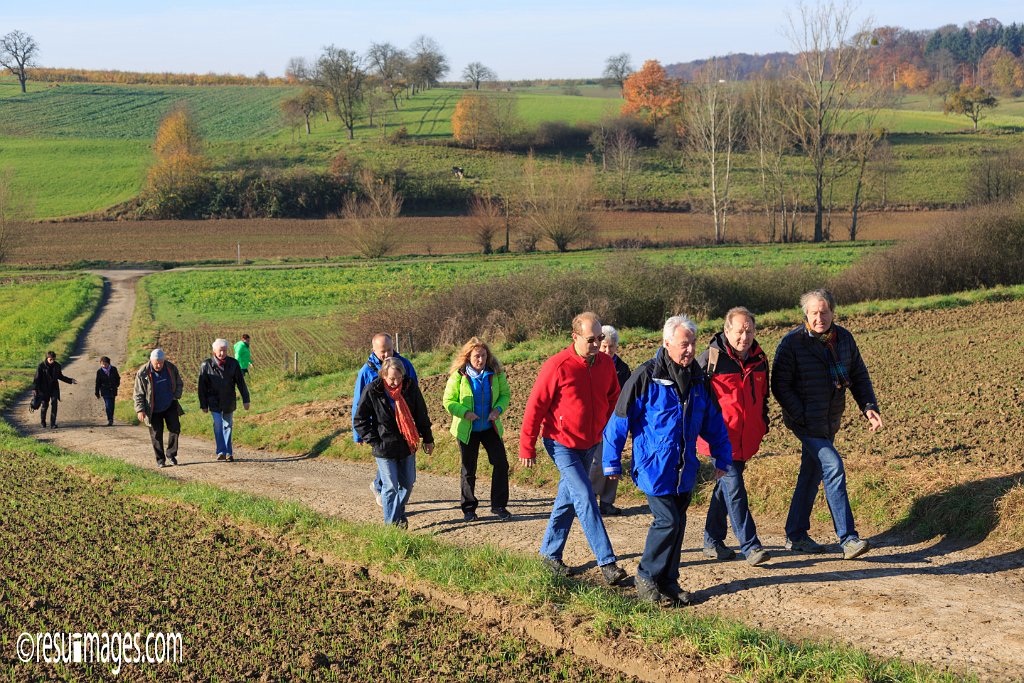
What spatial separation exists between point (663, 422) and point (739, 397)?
39.8 inches

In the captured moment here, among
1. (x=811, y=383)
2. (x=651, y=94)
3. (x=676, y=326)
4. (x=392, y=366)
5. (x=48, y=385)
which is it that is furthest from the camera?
(x=651, y=94)

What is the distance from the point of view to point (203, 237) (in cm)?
7025

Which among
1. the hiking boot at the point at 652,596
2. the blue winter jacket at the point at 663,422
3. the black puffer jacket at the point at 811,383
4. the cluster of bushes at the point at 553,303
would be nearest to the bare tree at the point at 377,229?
the cluster of bushes at the point at 553,303

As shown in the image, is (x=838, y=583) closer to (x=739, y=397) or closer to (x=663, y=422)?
(x=739, y=397)

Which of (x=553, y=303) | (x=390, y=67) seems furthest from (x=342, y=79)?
(x=553, y=303)

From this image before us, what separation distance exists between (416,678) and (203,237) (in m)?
68.3

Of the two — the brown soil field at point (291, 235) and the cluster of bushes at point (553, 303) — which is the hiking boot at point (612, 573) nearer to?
the cluster of bushes at point (553, 303)

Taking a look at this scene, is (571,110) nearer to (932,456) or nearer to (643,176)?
(643,176)

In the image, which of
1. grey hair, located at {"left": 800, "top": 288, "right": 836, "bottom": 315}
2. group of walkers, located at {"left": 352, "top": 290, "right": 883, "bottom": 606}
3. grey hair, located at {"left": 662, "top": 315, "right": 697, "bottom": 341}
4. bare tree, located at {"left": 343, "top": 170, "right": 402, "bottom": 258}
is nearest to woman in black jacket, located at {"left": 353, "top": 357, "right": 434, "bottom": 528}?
group of walkers, located at {"left": 352, "top": 290, "right": 883, "bottom": 606}

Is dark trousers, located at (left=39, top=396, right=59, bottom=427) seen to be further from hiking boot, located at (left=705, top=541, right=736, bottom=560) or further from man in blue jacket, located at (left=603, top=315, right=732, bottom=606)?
man in blue jacket, located at (left=603, top=315, right=732, bottom=606)

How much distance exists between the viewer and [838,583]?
7316 millimetres

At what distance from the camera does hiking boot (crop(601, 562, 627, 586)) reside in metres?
7.49

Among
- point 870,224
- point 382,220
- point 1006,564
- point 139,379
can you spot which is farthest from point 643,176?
point 1006,564

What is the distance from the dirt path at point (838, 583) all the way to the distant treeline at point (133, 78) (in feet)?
457
